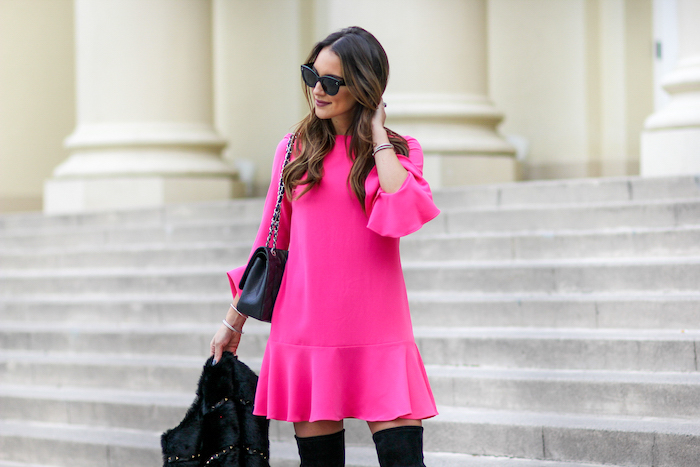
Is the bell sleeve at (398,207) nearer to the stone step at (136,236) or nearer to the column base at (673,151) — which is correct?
the stone step at (136,236)

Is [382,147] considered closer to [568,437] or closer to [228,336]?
[228,336]

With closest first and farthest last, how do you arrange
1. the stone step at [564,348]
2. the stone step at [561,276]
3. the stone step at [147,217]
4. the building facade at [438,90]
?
the stone step at [564,348] → the stone step at [561,276] → the stone step at [147,217] → the building facade at [438,90]

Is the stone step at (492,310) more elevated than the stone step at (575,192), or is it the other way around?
the stone step at (575,192)

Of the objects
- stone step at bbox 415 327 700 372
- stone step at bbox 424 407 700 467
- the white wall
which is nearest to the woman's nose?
stone step at bbox 424 407 700 467

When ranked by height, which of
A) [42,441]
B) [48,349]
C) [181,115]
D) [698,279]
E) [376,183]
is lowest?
[42,441]

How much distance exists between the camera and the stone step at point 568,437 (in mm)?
3959

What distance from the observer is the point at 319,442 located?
2.67 m

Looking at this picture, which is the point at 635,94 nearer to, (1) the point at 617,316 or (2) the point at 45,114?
(1) the point at 617,316

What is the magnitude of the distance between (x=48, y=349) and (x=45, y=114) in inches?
282

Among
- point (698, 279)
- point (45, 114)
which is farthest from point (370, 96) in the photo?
point (45, 114)

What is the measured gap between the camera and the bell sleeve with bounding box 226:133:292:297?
2.84 metres

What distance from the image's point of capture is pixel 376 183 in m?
2.65

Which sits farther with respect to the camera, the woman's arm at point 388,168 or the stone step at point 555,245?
the stone step at point 555,245

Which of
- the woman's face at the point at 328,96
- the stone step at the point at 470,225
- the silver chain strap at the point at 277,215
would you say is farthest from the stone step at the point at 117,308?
the woman's face at the point at 328,96
